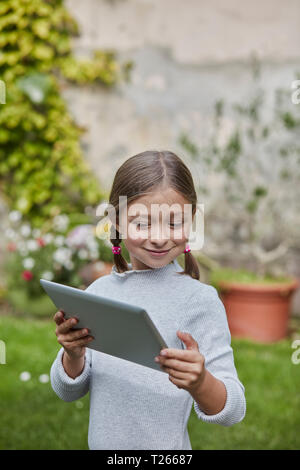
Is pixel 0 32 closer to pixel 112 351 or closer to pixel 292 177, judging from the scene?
pixel 292 177

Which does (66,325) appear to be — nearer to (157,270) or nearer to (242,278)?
(157,270)

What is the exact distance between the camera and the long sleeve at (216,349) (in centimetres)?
118

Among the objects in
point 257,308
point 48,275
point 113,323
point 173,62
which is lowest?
point 257,308

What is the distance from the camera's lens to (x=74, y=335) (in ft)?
4.04

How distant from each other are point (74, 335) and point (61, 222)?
323cm

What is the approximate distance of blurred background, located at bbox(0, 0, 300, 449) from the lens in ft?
14.0

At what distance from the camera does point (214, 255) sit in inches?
186

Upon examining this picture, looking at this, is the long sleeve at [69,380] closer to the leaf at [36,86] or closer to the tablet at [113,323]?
the tablet at [113,323]

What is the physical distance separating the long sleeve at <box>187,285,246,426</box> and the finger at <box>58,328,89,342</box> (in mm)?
253

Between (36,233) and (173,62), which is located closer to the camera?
(36,233)

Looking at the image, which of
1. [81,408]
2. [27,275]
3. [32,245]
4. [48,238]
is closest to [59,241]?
[48,238]

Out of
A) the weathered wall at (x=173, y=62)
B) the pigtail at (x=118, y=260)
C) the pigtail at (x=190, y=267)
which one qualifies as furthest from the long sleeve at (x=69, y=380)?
the weathered wall at (x=173, y=62)

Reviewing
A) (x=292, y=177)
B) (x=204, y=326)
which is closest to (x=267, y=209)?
(x=292, y=177)

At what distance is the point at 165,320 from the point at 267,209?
328 centimetres
